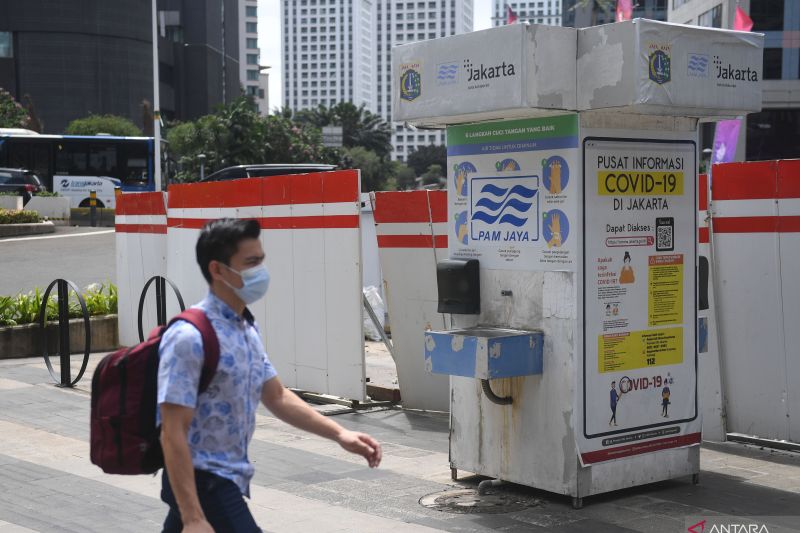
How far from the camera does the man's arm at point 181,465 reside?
342 cm

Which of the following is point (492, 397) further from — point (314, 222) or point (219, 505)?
point (314, 222)

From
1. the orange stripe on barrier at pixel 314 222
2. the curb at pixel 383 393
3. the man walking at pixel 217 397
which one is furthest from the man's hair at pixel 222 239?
the curb at pixel 383 393

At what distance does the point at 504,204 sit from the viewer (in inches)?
272

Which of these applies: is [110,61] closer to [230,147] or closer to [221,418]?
[230,147]

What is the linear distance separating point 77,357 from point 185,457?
10.6m

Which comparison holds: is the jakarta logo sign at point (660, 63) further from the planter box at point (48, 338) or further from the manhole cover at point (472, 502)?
the planter box at point (48, 338)

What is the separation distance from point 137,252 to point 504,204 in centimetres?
804

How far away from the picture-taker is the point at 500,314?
694 centimetres

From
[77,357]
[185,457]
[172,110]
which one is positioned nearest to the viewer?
[185,457]

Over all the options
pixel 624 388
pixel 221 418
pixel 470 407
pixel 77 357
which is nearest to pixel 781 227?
pixel 624 388

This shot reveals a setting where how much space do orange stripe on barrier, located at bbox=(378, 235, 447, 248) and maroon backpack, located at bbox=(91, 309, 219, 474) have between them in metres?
5.84

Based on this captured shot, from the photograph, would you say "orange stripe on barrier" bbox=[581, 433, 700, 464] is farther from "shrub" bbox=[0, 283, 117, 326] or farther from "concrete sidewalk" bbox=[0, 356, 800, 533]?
"shrub" bbox=[0, 283, 117, 326]

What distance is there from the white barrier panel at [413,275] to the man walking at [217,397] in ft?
18.4

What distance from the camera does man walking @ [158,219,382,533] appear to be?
3445 mm
